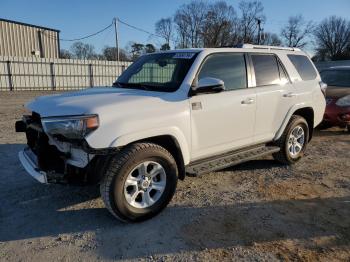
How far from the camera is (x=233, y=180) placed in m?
5.12

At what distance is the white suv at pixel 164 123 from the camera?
3.45 m

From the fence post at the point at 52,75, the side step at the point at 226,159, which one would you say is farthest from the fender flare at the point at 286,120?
the fence post at the point at 52,75

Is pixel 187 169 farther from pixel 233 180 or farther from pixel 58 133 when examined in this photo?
pixel 58 133

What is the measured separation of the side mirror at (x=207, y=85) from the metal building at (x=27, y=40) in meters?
30.6

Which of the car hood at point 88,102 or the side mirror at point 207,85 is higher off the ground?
the side mirror at point 207,85

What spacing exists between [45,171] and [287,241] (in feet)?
8.45

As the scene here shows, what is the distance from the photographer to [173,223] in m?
3.76

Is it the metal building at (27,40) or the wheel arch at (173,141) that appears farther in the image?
the metal building at (27,40)

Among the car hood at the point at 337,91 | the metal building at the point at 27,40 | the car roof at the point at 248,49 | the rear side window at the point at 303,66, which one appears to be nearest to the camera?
the car roof at the point at 248,49

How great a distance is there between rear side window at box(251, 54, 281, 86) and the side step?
1010 millimetres

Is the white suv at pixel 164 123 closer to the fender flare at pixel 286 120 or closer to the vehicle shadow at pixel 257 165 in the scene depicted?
the fender flare at pixel 286 120

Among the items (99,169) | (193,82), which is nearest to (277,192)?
(193,82)

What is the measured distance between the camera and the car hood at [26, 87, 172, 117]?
11.3 feet

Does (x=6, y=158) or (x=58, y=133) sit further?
(x=6, y=158)
